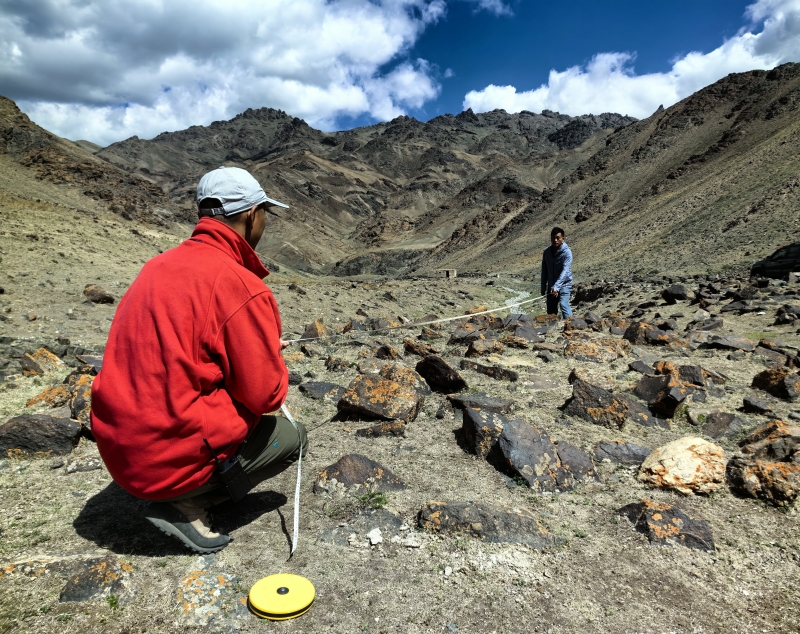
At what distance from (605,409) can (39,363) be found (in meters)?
5.85

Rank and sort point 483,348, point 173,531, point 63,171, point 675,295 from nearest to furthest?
point 173,531 → point 483,348 → point 675,295 → point 63,171

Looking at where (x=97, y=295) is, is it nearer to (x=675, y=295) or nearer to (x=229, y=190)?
(x=229, y=190)

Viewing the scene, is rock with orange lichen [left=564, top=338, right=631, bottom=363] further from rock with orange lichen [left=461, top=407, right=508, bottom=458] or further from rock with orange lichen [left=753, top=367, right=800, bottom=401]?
rock with orange lichen [left=461, top=407, right=508, bottom=458]

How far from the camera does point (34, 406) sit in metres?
4.33

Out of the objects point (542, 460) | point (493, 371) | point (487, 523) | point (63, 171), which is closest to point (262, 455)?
point (487, 523)

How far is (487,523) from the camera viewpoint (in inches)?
99.7

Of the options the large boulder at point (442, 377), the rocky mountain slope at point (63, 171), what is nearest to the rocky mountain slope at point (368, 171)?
the rocky mountain slope at point (63, 171)

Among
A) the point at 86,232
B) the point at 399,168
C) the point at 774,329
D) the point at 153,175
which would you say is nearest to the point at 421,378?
the point at 774,329

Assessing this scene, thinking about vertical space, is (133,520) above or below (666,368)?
below

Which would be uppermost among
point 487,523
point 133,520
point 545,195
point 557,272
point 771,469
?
point 545,195

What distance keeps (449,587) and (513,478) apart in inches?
42.8

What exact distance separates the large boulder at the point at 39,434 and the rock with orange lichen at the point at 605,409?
3.95 meters

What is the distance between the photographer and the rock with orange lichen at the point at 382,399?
4.09 metres

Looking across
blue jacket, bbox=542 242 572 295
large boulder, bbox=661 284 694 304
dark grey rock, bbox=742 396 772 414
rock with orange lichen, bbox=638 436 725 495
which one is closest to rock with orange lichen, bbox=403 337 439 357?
blue jacket, bbox=542 242 572 295
